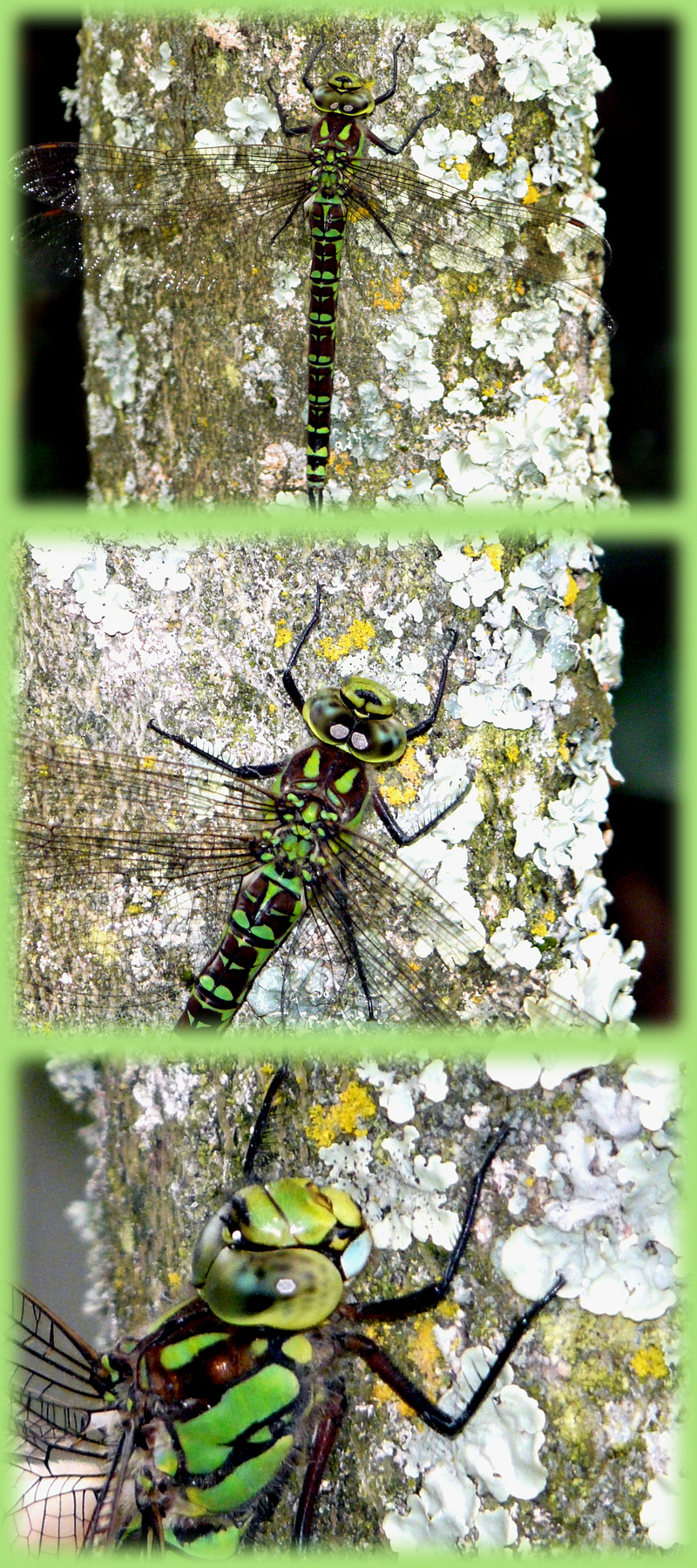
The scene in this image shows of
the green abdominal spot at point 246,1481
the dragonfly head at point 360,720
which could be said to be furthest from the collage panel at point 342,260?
the green abdominal spot at point 246,1481

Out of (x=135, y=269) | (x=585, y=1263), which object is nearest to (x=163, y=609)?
(x=135, y=269)

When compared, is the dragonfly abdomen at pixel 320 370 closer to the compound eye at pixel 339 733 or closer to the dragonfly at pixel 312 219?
the dragonfly at pixel 312 219

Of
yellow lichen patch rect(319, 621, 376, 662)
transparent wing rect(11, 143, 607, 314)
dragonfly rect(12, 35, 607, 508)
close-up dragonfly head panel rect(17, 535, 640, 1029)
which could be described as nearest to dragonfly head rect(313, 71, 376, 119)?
dragonfly rect(12, 35, 607, 508)

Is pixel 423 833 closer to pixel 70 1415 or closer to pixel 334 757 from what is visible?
pixel 334 757

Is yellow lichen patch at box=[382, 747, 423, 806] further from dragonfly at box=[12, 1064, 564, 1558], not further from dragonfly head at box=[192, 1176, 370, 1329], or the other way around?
dragonfly head at box=[192, 1176, 370, 1329]

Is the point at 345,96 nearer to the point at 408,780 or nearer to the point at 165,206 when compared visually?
the point at 165,206

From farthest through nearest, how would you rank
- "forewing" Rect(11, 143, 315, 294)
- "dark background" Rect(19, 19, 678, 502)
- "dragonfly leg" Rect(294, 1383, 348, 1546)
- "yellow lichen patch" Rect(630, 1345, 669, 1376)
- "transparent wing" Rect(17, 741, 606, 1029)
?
"dark background" Rect(19, 19, 678, 502) → "forewing" Rect(11, 143, 315, 294) → "transparent wing" Rect(17, 741, 606, 1029) → "dragonfly leg" Rect(294, 1383, 348, 1546) → "yellow lichen patch" Rect(630, 1345, 669, 1376)
